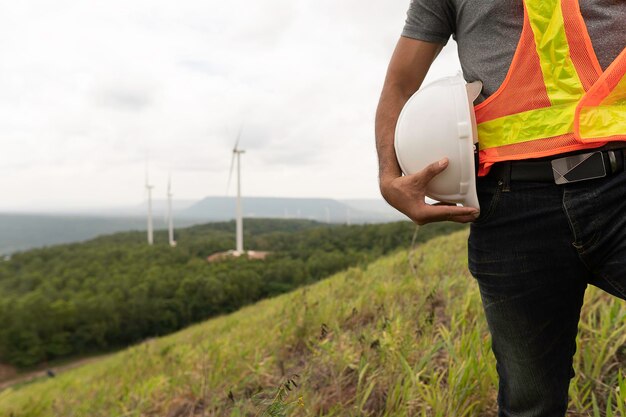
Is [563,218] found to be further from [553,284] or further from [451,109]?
[451,109]

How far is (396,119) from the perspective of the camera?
65.9 inches

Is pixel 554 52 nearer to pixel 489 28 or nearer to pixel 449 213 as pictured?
pixel 489 28

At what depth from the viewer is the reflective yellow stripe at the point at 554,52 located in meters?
1.24

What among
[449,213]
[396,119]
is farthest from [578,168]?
[396,119]

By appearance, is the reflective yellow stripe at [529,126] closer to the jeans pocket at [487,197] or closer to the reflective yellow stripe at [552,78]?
the reflective yellow stripe at [552,78]

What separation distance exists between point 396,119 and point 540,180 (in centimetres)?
59

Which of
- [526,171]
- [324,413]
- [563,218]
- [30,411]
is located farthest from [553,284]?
[30,411]

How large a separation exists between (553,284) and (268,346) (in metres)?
3.11

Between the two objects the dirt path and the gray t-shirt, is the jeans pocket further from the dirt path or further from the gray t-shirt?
the dirt path

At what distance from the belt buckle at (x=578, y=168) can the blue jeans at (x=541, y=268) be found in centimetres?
2

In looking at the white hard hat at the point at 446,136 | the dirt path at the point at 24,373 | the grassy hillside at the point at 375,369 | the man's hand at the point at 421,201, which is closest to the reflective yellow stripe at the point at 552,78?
the white hard hat at the point at 446,136

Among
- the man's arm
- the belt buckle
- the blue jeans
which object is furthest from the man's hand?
the belt buckle

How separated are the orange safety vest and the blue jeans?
0.42ft

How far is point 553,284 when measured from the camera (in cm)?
130
